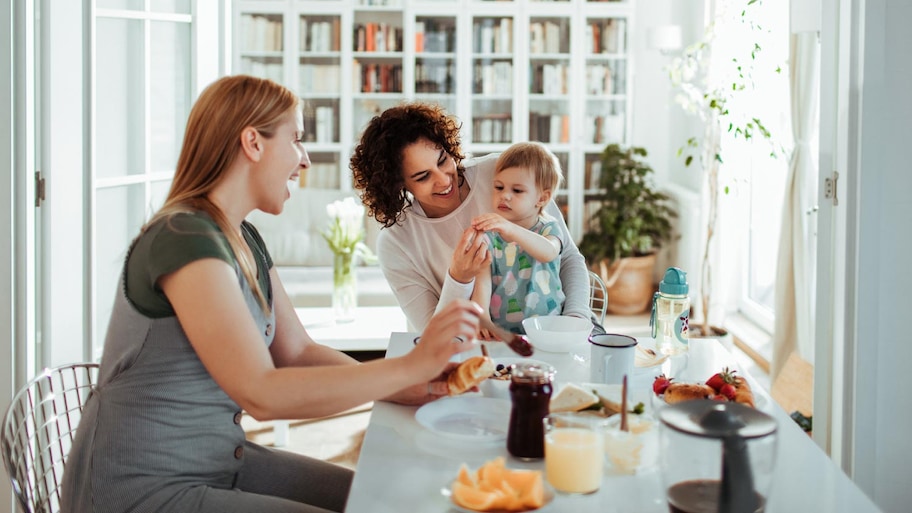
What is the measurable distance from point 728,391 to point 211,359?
0.82 meters

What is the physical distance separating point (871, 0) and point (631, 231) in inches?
138

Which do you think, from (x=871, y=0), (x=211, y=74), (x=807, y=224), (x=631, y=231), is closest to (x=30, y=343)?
(x=211, y=74)

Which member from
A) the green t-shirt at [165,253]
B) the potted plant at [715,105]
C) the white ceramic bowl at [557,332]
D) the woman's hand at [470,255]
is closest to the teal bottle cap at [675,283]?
the white ceramic bowl at [557,332]

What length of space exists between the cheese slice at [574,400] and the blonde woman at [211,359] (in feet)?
0.74

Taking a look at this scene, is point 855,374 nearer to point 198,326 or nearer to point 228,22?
point 198,326

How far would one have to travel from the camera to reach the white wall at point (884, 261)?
7.79 ft

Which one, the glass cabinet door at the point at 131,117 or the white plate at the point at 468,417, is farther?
the glass cabinet door at the point at 131,117

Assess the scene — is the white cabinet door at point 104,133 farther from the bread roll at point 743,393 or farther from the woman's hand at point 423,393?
the bread roll at point 743,393

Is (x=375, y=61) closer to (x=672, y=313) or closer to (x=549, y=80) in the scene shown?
(x=549, y=80)

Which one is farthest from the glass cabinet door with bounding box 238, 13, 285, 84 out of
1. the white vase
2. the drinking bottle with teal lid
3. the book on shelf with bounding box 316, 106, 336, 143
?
the drinking bottle with teal lid

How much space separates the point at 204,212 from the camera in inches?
59.6

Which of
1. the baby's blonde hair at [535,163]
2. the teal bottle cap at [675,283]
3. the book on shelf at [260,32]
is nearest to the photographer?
the teal bottle cap at [675,283]

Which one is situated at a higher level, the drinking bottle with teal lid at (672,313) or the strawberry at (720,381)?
the drinking bottle with teal lid at (672,313)

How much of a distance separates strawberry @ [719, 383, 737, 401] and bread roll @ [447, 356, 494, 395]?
38 cm
